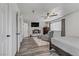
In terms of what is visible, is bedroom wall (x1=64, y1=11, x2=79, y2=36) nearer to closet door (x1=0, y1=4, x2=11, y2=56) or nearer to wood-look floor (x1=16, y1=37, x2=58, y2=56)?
wood-look floor (x1=16, y1=37, x2=58, y2=56)

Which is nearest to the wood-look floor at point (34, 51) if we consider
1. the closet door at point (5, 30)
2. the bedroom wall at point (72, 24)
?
the closet door at point (5, 30)

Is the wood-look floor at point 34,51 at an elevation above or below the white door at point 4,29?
below

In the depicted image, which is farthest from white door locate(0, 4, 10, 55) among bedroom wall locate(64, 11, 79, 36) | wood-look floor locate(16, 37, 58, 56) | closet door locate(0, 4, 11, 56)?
bedroom wall locate(64, 11, 79, 36)

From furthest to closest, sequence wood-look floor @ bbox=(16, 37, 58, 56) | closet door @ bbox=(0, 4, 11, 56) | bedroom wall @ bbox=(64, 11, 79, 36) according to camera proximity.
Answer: bedroom wall @ bbox=(64, 11, 79, 36)
wood-look floor @ bbox=(16, 37, 58, 56)
closet door @ bbox=(0, 4, 11, 56)

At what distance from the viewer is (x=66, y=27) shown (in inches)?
306

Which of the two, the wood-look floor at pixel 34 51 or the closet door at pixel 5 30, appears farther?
the wood-look floor at pixel 34 51

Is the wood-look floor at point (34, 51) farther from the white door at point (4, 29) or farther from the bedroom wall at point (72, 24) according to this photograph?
the bedroom wall at point (72, 24)

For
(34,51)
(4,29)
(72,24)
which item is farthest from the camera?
(72,24)

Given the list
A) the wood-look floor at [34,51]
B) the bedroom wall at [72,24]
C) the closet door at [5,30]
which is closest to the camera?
the closet door at [5,30]

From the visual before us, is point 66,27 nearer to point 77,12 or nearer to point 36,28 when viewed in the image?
point 77,12

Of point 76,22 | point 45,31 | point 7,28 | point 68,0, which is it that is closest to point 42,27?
point 45,31

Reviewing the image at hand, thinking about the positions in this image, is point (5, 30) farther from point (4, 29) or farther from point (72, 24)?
point (72, 24)

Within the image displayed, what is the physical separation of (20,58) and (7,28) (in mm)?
2163

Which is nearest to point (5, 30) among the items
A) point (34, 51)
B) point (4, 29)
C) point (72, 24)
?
point (4, 29)
